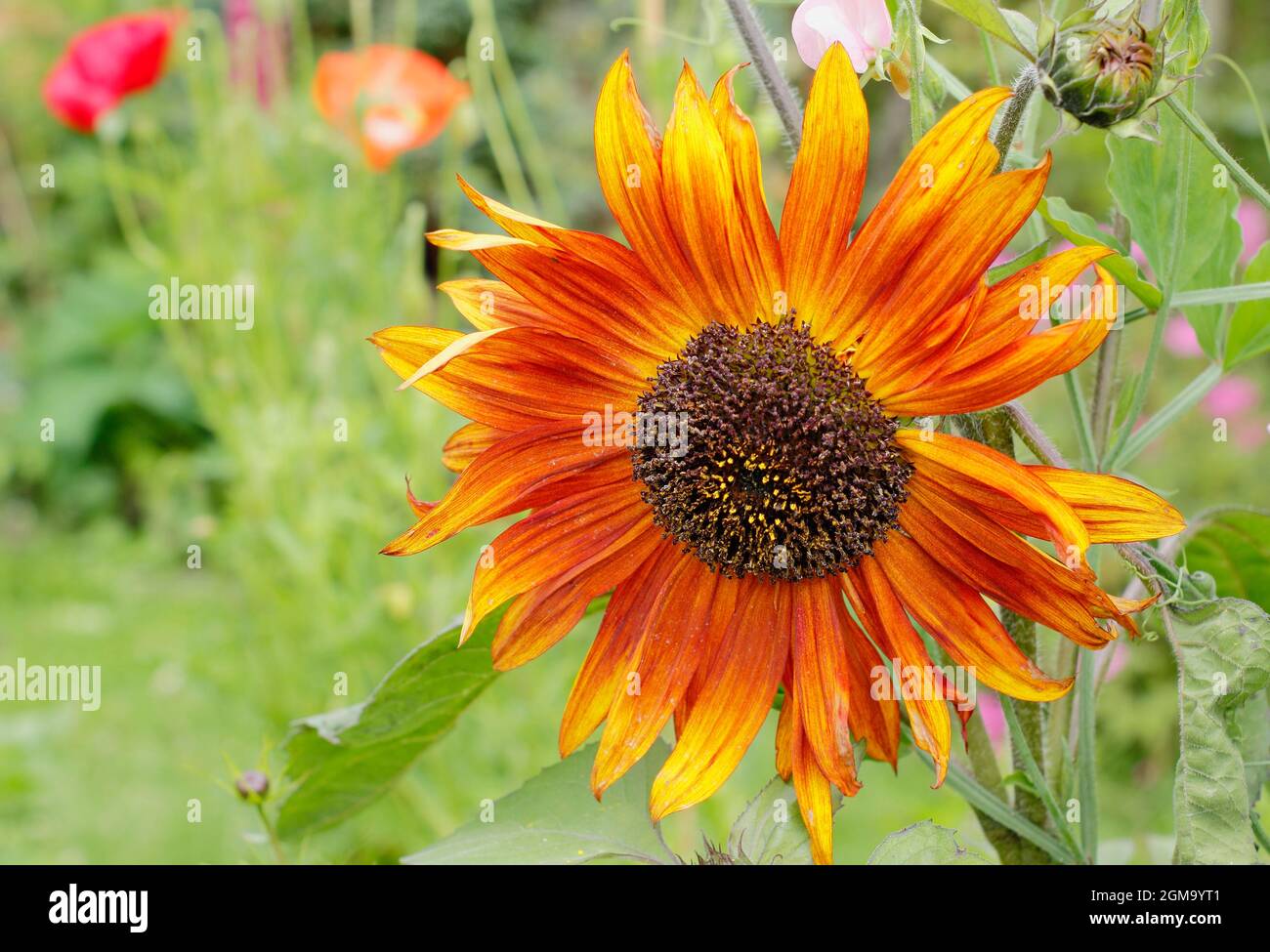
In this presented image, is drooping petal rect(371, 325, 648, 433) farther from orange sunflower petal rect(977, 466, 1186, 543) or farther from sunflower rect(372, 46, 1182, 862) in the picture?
orange sunflower petal rect(977, 466, 1186, 543)

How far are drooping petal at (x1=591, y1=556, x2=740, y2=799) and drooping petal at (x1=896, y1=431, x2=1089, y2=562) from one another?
10cm

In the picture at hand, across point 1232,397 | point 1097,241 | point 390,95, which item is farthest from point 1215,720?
point 1232,397

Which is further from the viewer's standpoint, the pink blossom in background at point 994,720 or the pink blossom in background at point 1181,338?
the pink blossom in background at point 1181,338

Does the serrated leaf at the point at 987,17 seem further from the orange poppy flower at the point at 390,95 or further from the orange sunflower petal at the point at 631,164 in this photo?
the orange poppy flower at the point at 390,95

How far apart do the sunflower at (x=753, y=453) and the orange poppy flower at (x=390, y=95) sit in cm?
104

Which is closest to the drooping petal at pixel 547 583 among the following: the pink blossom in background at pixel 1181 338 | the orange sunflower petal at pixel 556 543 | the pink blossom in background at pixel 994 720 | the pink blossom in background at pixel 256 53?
the orange sunflower petal at pixel 556 543

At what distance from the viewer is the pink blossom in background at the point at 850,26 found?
44 centimetres

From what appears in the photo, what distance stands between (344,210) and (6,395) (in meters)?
2.35

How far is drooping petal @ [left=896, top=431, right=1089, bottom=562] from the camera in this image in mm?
404

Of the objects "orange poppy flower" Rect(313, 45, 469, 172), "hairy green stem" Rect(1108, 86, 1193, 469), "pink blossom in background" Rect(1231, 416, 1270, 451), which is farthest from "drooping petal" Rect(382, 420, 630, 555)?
"pink blossom in background" Rect(1231, 416, 1270, 451)

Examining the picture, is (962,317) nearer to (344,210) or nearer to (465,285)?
(465,285)

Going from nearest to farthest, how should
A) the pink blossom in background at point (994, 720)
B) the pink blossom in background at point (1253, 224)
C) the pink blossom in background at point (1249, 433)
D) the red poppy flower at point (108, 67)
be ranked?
1. the pink blossom in background at point (994, 720)
2. the red poppy flower at point (108, 67)
3. the pink blossom in background at point (1253, 224)
4. the pink blossom in background at point (1249, 433)

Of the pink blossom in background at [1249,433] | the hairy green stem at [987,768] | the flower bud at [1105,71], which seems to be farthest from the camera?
the pink blossom in background at [1249,433]
